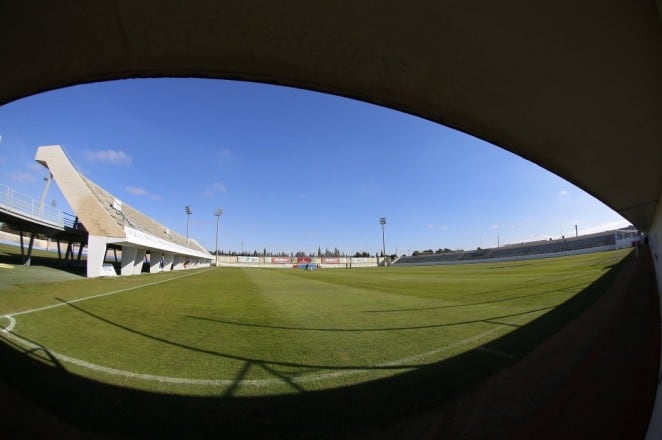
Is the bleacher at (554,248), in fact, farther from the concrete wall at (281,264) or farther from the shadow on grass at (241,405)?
the shadow on grass at (241,405)

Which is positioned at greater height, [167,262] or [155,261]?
[155,261]

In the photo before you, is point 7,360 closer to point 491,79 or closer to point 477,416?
point 477,416

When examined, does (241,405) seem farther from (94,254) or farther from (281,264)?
(281,264)

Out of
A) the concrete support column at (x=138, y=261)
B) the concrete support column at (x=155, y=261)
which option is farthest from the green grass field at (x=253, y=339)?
the concrete support column at (x=155, y=261)

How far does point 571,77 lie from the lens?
1.87 m

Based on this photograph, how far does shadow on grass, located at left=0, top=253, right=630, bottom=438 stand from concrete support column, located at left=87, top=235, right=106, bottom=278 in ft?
63.9

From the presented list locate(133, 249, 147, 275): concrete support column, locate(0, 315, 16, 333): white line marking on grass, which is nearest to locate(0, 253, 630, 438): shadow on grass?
locate(0, 315, 16, 333): white line marking on grass

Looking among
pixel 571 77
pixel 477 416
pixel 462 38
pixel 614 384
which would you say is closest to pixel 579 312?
pixel 614 384

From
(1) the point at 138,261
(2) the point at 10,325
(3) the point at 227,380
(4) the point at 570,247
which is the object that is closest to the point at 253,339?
(3) the point at 227,380

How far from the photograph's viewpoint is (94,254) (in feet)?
66.3

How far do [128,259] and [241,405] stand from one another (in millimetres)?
27689

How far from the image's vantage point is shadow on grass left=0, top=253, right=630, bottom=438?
2857 mm

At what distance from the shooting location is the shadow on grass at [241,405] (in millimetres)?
2857

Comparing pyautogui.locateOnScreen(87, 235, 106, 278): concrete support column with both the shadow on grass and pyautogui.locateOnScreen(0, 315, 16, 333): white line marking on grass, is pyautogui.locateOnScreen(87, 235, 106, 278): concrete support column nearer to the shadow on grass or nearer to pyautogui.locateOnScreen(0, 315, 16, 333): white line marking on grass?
pyautogui.locateOnScreen(0, 315, 16, 333): white line marking on grass
